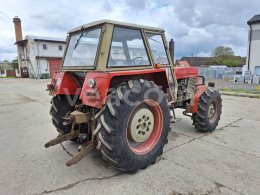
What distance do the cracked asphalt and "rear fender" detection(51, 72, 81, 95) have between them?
1.10 m

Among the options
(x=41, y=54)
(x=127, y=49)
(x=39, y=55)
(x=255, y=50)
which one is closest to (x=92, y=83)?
(x=127, y=49)

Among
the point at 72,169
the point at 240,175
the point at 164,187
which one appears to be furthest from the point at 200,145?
the point at 72,169

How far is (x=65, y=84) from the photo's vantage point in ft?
10.9

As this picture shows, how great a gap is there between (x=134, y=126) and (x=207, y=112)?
2.10 meters

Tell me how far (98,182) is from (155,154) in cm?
95

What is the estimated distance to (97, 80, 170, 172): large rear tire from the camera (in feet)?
8.26

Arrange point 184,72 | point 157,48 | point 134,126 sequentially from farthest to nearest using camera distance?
1. point 184,72
2. point 157,48
3. point 134,126

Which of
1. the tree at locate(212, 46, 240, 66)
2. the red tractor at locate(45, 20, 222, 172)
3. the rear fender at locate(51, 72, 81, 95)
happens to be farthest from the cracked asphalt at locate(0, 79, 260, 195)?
the tree at locate(212, 46, 240, 66)

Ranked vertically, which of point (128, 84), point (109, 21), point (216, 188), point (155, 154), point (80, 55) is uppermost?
point (109, 21)

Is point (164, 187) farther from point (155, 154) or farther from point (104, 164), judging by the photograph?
point (104, 164)

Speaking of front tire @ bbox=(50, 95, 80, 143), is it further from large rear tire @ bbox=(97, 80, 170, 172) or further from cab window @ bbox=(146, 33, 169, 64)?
cab window @ bbox=(146, 33, 169, 64)

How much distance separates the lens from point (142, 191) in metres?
2.45

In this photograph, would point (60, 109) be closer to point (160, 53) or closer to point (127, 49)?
point (127, 49)

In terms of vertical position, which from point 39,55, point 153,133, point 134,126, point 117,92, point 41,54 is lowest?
point 153,133
